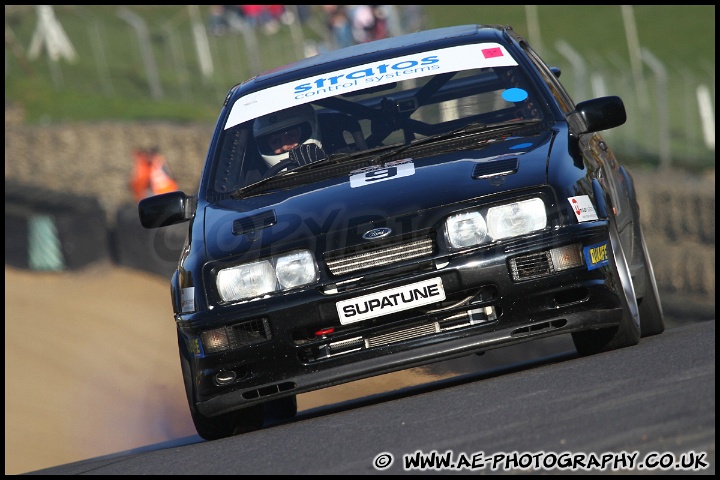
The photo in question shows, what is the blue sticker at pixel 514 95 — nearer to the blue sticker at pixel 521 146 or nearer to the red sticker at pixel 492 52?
the red sticker at pixel 492 52

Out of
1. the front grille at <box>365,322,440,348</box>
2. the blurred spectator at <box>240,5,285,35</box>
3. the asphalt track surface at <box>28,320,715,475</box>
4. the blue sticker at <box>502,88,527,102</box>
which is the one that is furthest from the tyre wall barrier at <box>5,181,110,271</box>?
the blurred spectator at <box>240,5,285,35</box>

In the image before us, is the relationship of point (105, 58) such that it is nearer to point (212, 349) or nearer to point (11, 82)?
point (11, 82)

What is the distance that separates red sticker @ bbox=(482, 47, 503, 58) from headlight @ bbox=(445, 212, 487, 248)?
5.43ft

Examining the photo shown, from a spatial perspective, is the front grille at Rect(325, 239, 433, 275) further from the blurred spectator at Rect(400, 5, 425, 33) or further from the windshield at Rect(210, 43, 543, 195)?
the blurred spectator at Rect(400, 5, 425, 33)

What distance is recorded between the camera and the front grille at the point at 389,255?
19.0ft

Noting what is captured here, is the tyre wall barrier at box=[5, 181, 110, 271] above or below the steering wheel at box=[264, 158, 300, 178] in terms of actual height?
below

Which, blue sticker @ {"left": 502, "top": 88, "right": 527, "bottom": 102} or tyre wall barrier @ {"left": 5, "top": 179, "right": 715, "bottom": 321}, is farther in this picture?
tyre wall barrier @ {"left": 5, "top": 179, "right": 715, "bottom": 321}

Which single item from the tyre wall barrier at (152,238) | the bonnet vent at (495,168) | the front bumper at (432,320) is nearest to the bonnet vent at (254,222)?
the front bumper at (432,320)

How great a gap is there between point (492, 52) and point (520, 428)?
298cm

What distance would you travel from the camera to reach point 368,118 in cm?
692

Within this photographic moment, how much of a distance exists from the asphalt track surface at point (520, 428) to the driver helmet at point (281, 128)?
139 centimetres

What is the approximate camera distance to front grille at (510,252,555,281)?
227 inches

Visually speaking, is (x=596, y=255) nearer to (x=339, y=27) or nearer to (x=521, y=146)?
(x=521, y=146)

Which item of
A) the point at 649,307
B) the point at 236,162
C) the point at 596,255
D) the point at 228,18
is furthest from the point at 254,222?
the point at 228,18
